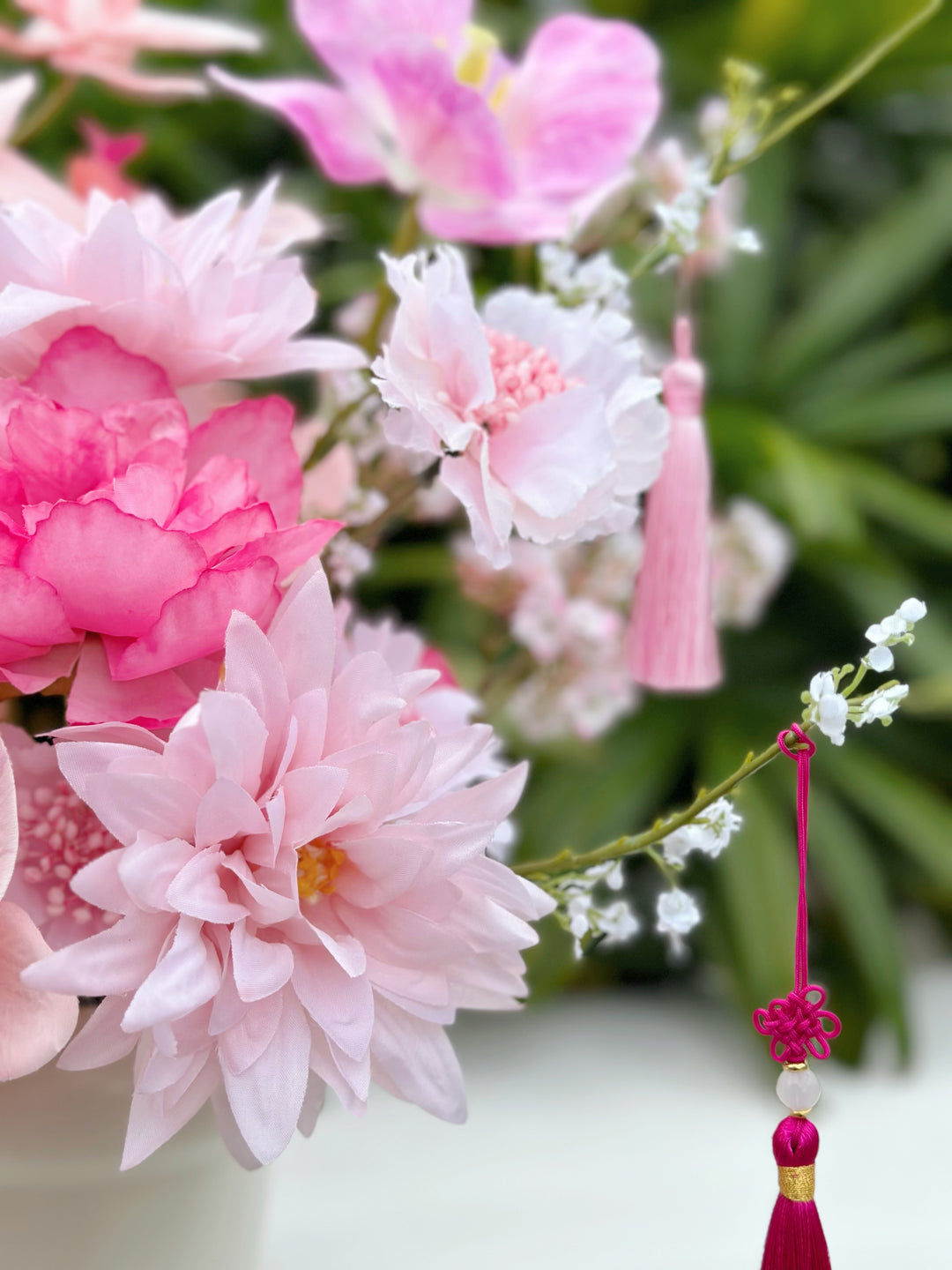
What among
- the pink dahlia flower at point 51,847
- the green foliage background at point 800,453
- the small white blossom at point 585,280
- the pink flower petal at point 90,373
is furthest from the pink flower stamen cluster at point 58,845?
the green foliage background at point 800,453

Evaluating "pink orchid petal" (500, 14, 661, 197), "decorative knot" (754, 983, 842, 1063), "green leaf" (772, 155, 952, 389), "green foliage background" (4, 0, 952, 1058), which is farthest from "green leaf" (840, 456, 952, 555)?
"decorative knot" (754, 983, 842, 1063)

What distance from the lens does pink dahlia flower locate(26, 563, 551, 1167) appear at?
0.91 feet

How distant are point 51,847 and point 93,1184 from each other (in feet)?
0.37

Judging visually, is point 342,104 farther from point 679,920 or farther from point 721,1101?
point 721,1101

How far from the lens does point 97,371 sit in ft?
1.12

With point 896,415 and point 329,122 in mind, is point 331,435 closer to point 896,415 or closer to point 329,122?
point 329,122

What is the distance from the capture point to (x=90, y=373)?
13.4 inches

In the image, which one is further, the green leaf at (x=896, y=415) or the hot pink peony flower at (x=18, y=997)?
the green leaf at (x=896, y=415)

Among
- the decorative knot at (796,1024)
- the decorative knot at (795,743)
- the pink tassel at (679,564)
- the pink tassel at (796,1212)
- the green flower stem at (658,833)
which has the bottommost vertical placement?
the pink tassel at (796,1212)

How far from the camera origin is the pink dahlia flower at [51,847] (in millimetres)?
333

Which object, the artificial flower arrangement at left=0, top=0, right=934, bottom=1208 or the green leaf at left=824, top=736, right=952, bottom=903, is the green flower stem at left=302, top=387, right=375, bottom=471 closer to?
the artificial flower arrangement at left=0, top=0, right=934, bottom=1208

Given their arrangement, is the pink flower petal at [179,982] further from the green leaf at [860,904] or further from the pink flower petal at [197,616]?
the green leaf at [860,904]

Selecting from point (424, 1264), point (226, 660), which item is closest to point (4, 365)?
point (226, 660)

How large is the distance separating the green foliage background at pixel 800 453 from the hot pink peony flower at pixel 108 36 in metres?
0.43
